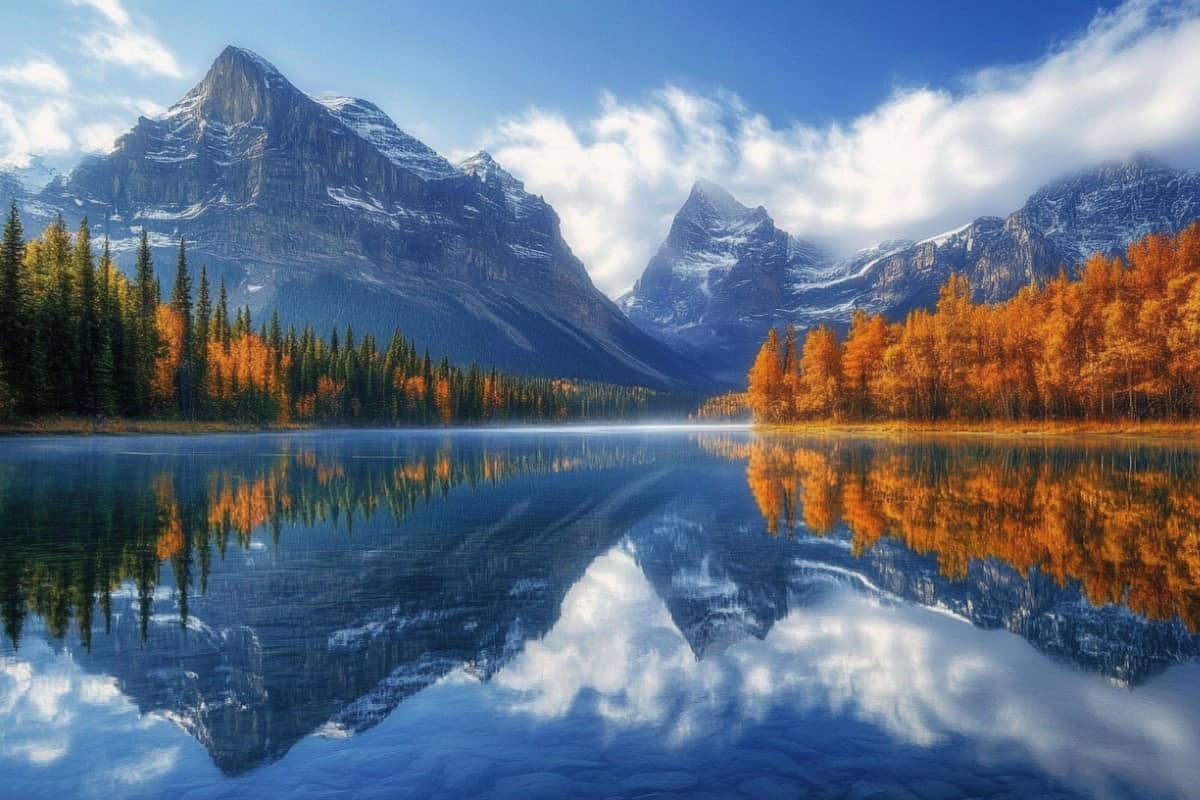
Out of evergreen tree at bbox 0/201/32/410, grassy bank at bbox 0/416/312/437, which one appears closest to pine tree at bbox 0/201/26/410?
evergreen tree at bbox 0/201/32/410

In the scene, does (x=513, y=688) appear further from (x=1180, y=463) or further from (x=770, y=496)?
(x=1180, y=463)

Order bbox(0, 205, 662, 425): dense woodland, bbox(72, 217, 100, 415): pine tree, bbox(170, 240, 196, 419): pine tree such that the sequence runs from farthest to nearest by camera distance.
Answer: bbox(170, 240, 196, 419): pine tree
bbox(72, 217, 100, 415): pine tree
bbox(0, 205, 662, 425): dense woodland

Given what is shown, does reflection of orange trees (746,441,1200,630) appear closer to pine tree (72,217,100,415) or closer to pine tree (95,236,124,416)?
pine tree (95,236,124,416)

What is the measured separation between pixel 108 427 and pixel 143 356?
27.6ft

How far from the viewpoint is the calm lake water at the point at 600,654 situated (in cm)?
542

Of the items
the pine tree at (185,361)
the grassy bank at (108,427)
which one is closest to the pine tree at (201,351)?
the pine tree at (185,361)

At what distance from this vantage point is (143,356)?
236 feet

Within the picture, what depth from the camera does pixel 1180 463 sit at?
3142cm

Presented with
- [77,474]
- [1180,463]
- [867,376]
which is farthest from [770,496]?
[867,376]

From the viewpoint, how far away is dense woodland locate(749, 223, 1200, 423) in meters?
58.4

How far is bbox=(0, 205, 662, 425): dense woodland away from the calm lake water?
51.8 m

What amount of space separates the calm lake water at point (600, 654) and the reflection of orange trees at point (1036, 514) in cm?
15

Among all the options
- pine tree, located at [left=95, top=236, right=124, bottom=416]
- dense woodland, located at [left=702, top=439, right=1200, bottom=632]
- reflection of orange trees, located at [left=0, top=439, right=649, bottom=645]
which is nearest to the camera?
reflection of orange trees, located at [left=0, top=439, right=649, bottom=645]

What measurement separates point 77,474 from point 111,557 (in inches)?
789
